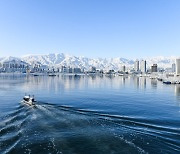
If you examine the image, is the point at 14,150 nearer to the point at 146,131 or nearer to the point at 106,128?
the point at 106,128

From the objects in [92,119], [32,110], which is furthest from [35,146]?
[32,110]

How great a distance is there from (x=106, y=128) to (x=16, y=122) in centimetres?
2404

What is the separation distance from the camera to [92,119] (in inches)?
2360

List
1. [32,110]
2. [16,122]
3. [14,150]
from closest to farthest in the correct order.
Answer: [14,150] → [16,122] → [32,110]

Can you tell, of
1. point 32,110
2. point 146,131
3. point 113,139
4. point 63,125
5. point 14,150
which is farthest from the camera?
point 32,110

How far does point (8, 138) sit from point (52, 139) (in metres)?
9.02

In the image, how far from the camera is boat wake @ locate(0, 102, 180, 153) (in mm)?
40125

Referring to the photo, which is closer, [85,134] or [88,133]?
[85,134]

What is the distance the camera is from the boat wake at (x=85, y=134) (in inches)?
1580

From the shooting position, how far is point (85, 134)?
47.1 metres

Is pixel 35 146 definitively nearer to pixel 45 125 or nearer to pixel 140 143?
pixel 45 125

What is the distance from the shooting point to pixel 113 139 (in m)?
44.5

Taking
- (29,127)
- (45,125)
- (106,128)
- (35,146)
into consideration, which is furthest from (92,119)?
(35,146)

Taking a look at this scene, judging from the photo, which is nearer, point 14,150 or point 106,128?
point 14,150
